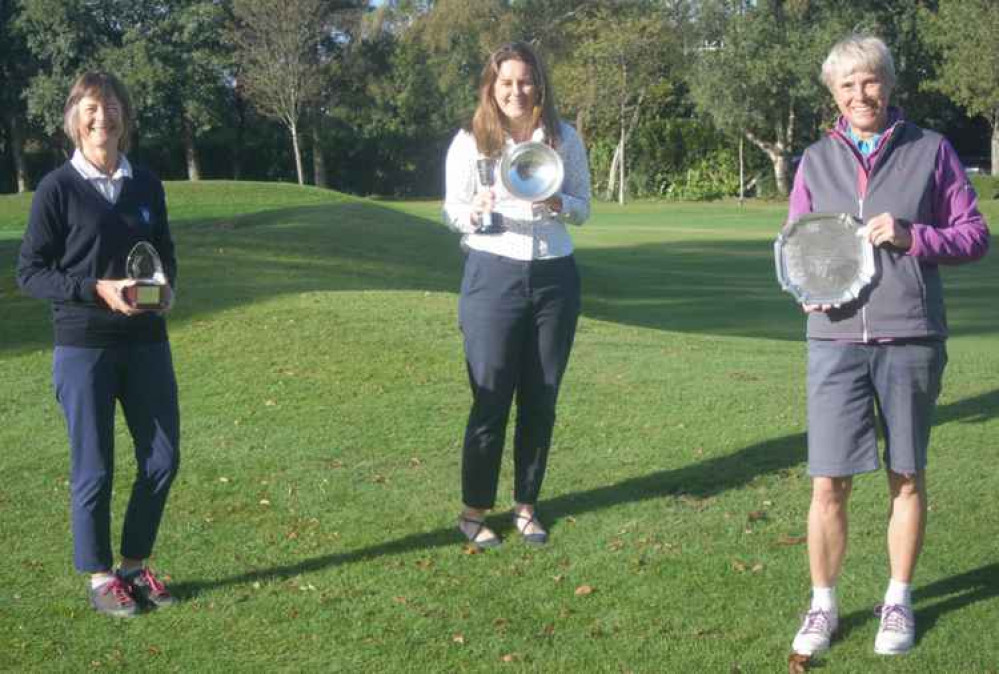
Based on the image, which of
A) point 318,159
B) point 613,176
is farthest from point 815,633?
point 318,159

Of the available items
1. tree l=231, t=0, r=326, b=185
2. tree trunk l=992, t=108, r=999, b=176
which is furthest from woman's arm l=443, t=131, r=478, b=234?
tree l=231, t=0, r=326, b=185

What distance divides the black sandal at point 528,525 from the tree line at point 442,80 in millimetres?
39599

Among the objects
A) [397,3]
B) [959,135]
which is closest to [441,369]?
[959,135]

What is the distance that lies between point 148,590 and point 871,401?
2847 millimetres

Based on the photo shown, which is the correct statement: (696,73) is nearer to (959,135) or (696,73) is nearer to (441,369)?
(959,135)

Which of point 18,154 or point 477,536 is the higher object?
point 18,154

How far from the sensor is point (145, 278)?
15.9ft

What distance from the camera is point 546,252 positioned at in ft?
18.3

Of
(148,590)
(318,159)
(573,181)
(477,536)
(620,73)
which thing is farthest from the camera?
(318,159)

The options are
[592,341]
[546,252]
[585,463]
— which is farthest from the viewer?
[592,341]

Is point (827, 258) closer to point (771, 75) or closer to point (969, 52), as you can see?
point (969, 52)

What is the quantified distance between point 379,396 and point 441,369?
0.87 metres

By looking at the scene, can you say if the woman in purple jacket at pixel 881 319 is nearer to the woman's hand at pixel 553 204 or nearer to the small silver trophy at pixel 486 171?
the woman's hand at pixel 553 204

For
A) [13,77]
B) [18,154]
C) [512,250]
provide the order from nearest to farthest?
[512,250]
[18,154]
[13,77]
